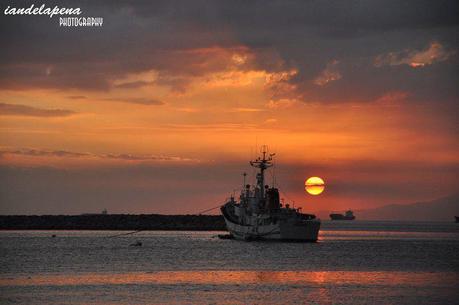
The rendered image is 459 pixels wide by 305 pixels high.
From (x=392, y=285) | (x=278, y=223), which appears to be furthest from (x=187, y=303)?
(x=278, y=223)

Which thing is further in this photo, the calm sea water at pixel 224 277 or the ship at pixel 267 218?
the ship at pixel 267 218

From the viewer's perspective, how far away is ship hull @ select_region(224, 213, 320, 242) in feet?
362

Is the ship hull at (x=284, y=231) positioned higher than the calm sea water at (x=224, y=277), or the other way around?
the ship hull at (x=284, y=231)

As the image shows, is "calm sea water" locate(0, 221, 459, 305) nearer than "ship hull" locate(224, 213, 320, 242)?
Yes

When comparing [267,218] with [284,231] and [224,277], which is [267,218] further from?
[224,277]

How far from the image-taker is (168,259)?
8581 centimetres

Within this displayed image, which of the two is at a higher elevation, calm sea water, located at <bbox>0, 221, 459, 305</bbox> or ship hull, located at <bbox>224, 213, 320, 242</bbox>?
ship hull, located at <bbox>224, 213, 320, 242</bbox>

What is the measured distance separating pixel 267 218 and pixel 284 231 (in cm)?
324

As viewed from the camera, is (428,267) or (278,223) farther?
(278,223)

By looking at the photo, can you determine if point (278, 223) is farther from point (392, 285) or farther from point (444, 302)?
point (444, 302)

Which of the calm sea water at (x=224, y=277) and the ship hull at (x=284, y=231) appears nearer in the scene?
the calm sea water at (x=224, y=277)

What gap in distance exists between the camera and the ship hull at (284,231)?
11019cm

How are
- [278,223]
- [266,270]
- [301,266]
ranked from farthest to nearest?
[278,223], [301,266], [266,270]

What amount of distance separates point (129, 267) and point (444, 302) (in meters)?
32.9
